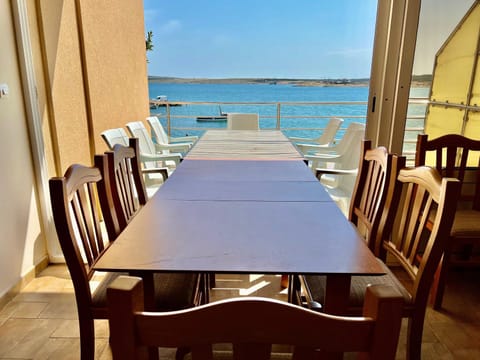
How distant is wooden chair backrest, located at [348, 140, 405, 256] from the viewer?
4.82 feet

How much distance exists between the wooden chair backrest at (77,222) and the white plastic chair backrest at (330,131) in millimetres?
2597

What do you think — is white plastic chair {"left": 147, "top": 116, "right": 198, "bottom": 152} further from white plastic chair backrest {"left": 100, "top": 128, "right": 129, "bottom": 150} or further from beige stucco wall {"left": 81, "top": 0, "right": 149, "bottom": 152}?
white plastic chair backrest {"left": 100, "top": 128, "right": 129, "bottom": 150}

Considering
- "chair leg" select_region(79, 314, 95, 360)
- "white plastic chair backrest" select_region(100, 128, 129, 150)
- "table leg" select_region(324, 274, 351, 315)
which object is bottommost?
"chair leg" select_region(79, 314, 95, 360)

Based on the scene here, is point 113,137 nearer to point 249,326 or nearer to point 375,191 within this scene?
point 375,191

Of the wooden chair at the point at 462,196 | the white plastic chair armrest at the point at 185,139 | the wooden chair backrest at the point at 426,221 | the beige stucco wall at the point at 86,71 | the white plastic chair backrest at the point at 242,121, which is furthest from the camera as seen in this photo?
the white plastic chair backrest at the point at 242,121

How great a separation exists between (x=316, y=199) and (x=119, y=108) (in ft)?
9.05

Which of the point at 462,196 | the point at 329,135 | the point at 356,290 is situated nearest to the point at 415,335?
the point at 356,290

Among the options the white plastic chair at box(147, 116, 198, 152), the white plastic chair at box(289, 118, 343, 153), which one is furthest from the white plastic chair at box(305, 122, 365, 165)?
the white plastic chair at box(147, 116, 198, 152)

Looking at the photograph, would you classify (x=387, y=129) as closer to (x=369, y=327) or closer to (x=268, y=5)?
(x=369, y=327)

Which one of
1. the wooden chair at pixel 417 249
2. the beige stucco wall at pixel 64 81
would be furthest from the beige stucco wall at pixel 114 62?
the wooden chair at pixel 417 249

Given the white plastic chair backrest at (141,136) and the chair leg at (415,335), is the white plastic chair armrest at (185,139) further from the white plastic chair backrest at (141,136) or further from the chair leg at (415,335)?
the chair leg at (415,335)

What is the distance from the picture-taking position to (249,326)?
46 cm

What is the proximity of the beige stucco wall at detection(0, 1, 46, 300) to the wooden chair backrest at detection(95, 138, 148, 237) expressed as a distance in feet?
2.46

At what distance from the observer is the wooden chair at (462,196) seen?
1.87 metres
